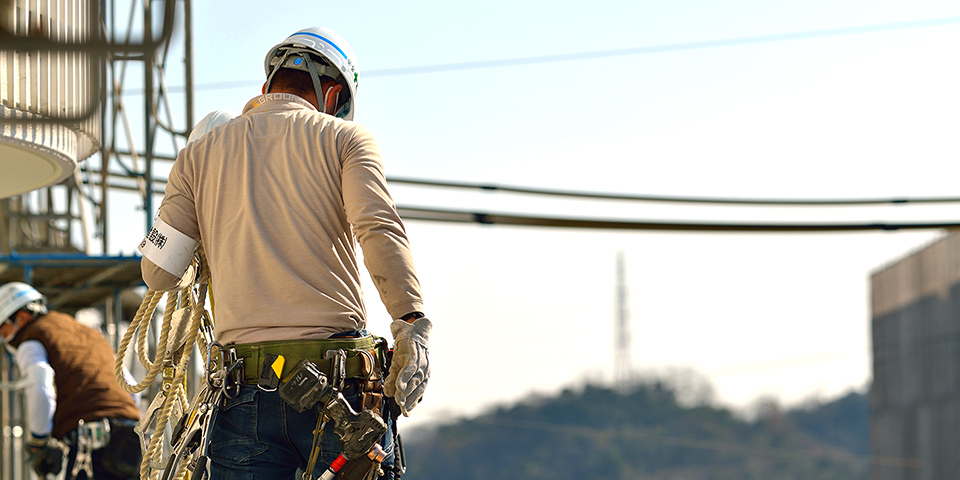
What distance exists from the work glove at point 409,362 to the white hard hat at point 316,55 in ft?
2.70

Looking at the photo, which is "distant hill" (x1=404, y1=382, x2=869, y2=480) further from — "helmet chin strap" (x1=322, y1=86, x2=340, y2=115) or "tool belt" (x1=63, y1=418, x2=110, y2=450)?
"helmet chin strap" (x1=322, y1=86, x2=340, y2=115)

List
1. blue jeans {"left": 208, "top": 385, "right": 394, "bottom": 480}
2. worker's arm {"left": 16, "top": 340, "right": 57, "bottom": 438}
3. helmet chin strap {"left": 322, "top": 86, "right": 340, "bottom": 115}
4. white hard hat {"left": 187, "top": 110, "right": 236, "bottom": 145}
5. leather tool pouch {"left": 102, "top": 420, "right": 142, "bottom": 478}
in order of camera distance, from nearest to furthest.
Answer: blue jeans {"left": 208, "top": 385, "right": 394, "bottom": 480} < helmet chin strap {"left": 322, "top": 86, "right": 340, "bottom": 115} < white hard hat {"left": 187, "top": 110, "right": 236, "bottom": 145} < worker's arm {"left": 16, "top": 340, "right": 57, "bottom": 438} < leather tool pouch {"left": 102, "top": 420, "right": 142, "bottom": 478}

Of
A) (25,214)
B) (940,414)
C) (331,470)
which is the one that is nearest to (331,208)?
(331,470)

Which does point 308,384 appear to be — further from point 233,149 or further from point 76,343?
point 76,343

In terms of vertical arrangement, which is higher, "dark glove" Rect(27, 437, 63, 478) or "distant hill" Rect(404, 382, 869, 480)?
"dark glove" Rect(27, 437, 63, 478)

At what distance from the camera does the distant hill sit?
9900cm

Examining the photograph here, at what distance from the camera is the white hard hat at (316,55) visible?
3271mm

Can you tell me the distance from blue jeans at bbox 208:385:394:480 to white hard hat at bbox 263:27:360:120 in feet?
2.98

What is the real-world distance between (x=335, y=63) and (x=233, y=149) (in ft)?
1.31

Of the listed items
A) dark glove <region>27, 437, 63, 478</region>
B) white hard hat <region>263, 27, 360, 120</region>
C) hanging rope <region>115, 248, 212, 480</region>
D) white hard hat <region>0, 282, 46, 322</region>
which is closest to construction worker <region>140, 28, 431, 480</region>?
white hard hat <region>263, 27, 360, 120</region>

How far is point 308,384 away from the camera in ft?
9.37

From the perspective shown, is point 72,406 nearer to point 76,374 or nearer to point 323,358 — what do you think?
point 76,374

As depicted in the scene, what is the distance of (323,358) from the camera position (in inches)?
115

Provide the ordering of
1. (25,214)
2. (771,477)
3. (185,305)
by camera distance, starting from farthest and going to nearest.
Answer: (771,477) < (25,214) < (185,305)
